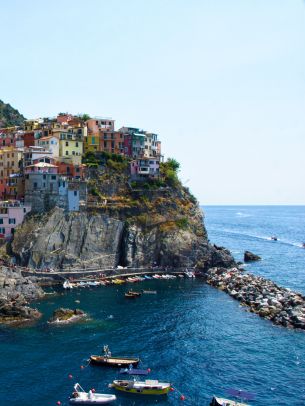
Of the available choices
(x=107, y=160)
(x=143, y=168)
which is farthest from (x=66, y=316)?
(x=143, y=168)

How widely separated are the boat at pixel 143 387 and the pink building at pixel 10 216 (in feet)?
188

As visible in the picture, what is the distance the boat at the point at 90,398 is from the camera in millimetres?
47531

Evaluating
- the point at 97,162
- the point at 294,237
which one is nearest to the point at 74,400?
the point at 97,162

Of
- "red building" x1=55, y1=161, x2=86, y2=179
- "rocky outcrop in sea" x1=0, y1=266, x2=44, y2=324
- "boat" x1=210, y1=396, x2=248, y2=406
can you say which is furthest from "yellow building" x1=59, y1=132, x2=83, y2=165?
"boat" x1=210, y1=396, x2=248, y2=406

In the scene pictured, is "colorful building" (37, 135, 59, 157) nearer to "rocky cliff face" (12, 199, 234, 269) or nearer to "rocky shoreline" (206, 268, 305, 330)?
"rocky cliff face" (12, 199, 234, 269)

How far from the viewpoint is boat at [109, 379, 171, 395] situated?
5012cm

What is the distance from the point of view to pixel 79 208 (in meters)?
105

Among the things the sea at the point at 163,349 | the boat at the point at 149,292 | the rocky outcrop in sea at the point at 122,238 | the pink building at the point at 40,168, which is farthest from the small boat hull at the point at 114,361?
the pink building at the point at 40,168

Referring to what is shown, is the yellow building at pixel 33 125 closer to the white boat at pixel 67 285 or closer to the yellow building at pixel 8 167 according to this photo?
the yellow building at pixel 8 167

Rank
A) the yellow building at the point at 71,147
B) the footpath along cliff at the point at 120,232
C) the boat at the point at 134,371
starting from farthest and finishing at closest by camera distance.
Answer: the yellow building at the point at 71,147, the footpath along cliff at the point at 120,232, the boat at the point at 134,371

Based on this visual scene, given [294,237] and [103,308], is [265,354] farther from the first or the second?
[294,237]

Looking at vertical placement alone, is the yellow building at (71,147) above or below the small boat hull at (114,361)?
above

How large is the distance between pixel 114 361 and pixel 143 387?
290 inches

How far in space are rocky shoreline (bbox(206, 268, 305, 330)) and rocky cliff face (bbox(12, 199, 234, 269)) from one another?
8.25 metres
